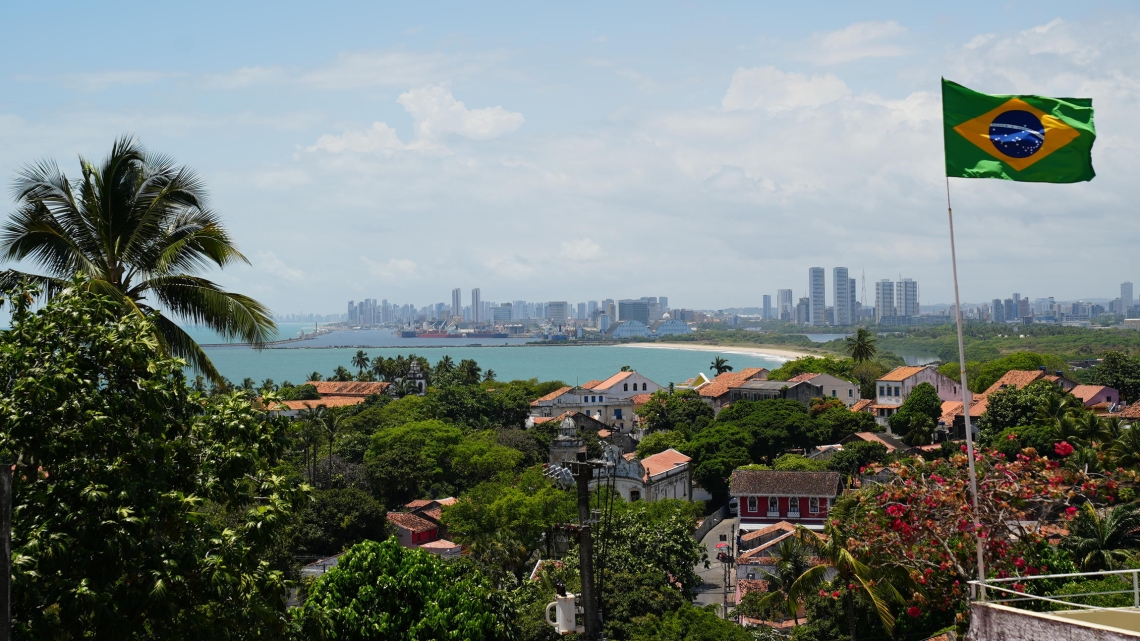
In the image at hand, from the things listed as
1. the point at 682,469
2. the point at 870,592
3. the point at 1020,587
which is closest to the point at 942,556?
the point at 1020,587

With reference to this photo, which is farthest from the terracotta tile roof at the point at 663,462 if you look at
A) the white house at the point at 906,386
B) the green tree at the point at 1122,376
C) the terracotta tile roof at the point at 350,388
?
the terracotta tile roof at the point at 350,388

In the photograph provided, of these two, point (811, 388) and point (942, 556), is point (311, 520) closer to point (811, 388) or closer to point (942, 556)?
point (942, 556)

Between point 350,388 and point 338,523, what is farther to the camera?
point 350,388

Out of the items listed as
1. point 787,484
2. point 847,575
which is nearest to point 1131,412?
point 787,484

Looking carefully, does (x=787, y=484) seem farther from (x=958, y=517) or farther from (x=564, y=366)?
(x=564, y=366)

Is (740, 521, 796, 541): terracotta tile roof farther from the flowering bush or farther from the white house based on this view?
the white house

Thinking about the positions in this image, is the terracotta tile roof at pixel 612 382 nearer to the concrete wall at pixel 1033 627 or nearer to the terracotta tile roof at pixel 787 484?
the terracotta tile roof at pixel 787 484
